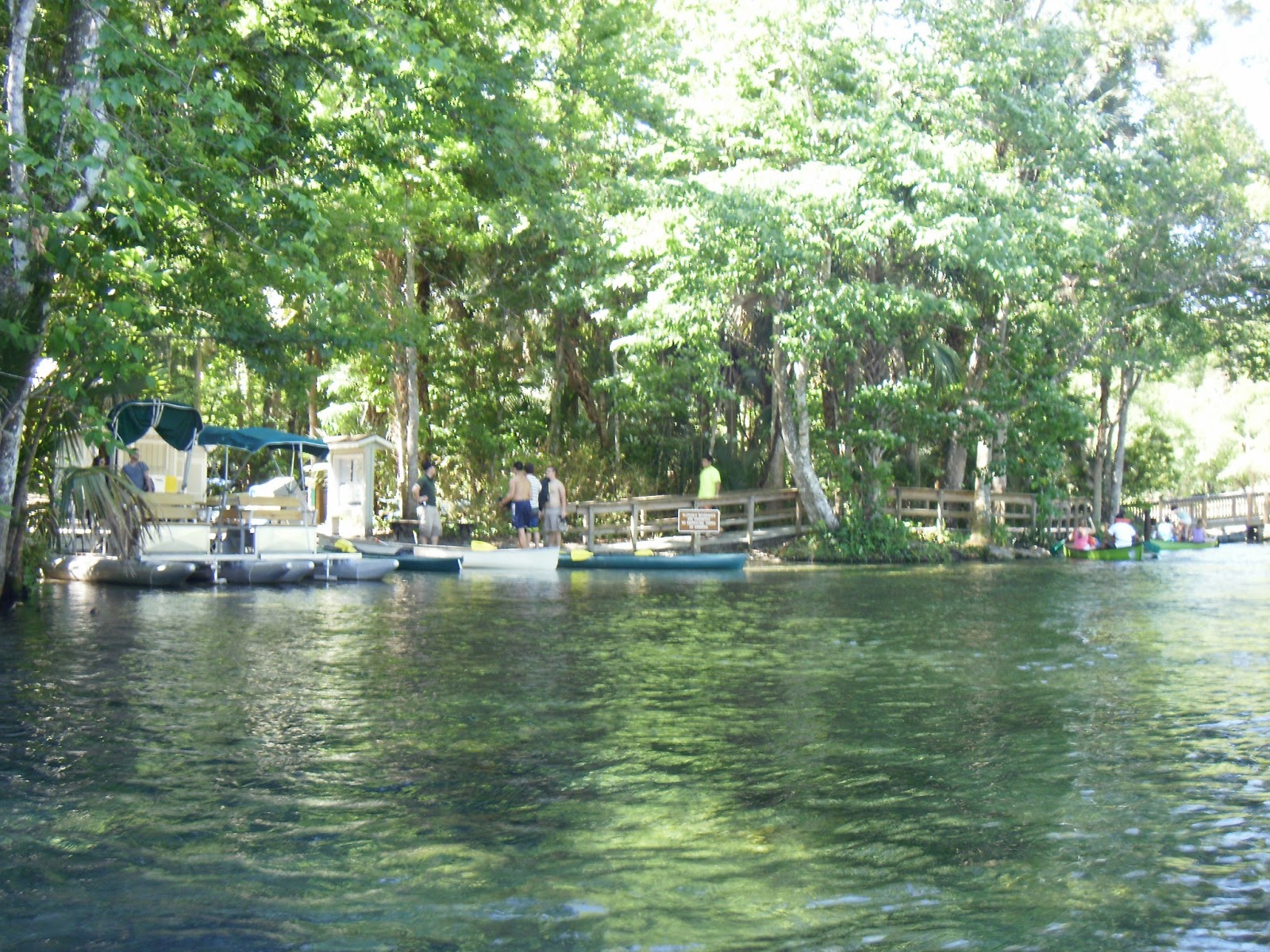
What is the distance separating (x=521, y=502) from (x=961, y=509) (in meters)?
13.8

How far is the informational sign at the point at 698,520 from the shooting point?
30.3m

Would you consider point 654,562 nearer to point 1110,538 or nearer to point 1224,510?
point 1110,538

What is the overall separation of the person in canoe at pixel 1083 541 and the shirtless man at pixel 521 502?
48.9ft

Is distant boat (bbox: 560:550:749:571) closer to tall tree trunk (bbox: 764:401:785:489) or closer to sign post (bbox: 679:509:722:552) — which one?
sign post (bbox: 679:509:722:552)

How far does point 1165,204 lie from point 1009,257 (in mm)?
10291

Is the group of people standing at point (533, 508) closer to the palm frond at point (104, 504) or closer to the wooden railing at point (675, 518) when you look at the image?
the wooden railing at point (675, 518)

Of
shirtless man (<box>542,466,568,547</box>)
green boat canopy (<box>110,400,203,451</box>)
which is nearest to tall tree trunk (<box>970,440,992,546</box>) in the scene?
shirtless man (<box>542,466,568,547</box>)

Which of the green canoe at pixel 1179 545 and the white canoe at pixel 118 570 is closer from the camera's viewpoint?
the white canoe at pixel 118 570

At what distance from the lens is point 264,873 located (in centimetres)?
562

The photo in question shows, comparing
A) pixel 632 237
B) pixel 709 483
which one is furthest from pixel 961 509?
pixel 632 237

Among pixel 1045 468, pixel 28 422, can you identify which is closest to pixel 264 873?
pixel 28 422

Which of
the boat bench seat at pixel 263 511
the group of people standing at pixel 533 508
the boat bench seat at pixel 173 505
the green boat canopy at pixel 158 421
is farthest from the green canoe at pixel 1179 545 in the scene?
the green boat canopy at pixel 158 421

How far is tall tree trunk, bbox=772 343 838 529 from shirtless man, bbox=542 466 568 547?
5.46 m

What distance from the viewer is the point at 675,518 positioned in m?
32.8
